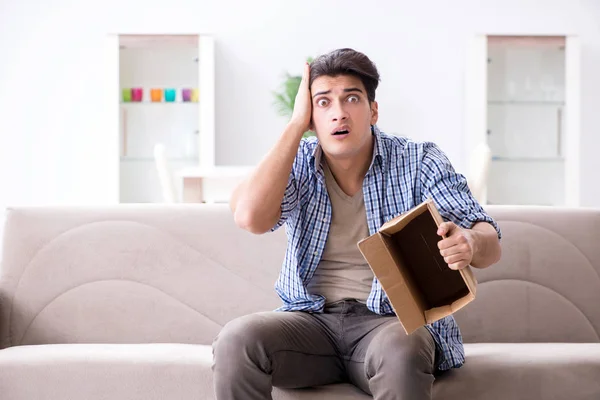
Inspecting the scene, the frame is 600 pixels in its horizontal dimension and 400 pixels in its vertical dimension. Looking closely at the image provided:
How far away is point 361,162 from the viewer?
1893 millimetres

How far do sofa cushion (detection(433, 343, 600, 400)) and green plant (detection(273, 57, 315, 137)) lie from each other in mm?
3113

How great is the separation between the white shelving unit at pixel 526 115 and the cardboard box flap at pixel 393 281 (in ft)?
12.4

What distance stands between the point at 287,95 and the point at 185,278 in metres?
3.12

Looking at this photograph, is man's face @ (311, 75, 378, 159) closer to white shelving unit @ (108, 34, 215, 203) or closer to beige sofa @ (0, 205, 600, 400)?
beige sofa @ (0, 205, 600, 400)

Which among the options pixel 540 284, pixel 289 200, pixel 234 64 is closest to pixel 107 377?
pixel 289 200

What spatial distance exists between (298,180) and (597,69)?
14.0 feet

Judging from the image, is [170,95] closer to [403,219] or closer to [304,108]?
[304,108]

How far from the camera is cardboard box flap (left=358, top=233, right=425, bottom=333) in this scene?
1.54 metres

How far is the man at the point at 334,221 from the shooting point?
1.65m

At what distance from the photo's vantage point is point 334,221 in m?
1.88

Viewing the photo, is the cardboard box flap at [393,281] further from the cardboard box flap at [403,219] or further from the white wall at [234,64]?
the white wall at [234,64]

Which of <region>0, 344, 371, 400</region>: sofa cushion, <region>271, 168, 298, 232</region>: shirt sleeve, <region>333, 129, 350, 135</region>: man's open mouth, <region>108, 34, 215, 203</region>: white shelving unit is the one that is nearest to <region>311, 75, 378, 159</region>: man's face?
<region>333, 129, 350, 135</region>: man's open mouth

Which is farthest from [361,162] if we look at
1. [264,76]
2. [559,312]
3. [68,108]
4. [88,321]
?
[68,108]

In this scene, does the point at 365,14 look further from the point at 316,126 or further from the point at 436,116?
the point at 316,126
